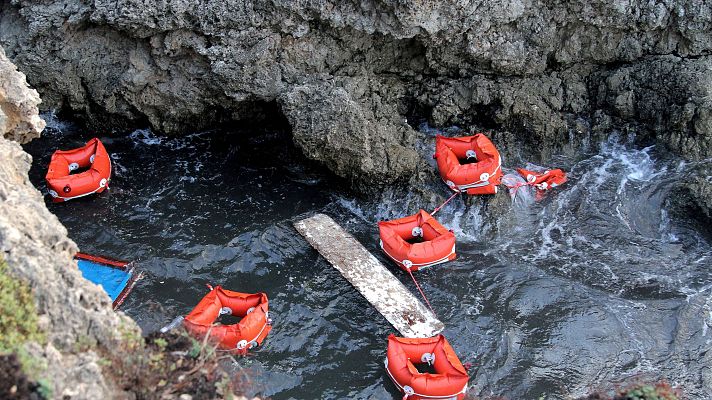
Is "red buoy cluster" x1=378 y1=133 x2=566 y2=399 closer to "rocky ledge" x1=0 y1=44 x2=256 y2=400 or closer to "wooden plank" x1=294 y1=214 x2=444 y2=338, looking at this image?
"wooden plank" x1=294 y1=214 x2=444 y2=338

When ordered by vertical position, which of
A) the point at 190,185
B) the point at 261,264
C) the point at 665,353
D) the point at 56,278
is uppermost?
the point at 56,278

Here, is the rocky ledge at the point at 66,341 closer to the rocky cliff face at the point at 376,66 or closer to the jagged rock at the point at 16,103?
the jagged rock at the point at 16,103

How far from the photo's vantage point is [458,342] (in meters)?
9.43

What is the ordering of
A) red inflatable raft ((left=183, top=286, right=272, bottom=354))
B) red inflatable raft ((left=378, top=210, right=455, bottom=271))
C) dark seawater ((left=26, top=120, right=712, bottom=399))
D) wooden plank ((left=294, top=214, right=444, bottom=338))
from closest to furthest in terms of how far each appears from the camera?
red inflatable raft ((left=183, top=286, right=272, bottom=354)), dark seawater ((left=26, top=120, right=712, bottom=399)), wooden plank ((left=294, top=214, right=444, bottom=338)), red inflatable raft ((left=378, top=210, right=455, bottom=271))

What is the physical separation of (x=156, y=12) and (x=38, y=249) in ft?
21.1

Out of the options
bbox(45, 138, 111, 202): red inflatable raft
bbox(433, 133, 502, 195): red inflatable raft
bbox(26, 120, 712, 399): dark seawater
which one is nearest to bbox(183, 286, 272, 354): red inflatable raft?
bbox(26, 120, 712, 399): dark seawater

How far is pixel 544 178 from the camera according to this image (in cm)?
1177

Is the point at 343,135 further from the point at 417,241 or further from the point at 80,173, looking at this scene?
the point at 80,173

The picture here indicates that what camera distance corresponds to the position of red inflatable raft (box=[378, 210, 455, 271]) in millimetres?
10336

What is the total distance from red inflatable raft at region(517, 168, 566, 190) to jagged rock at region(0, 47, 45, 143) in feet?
25.4

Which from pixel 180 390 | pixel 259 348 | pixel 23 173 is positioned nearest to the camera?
pixel 180 390

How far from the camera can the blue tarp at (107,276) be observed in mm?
9727

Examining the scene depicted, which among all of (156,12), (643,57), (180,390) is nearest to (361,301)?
(180,390)

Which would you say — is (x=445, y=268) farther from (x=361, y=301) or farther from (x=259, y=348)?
(x=259, y=348)
